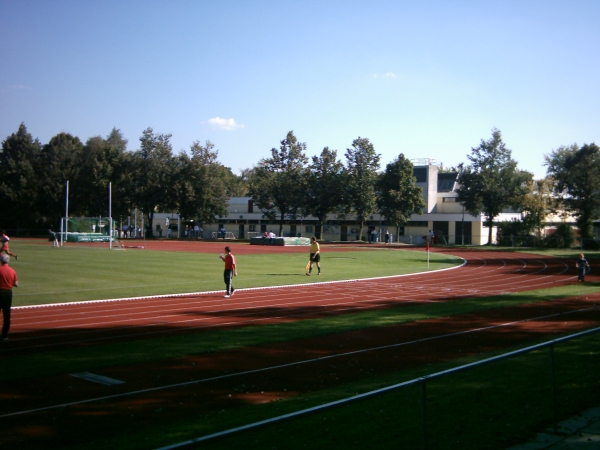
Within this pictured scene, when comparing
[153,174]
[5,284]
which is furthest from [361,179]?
[5,284]

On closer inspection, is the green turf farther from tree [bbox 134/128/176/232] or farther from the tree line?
tree [bbox 134/128/176/232]

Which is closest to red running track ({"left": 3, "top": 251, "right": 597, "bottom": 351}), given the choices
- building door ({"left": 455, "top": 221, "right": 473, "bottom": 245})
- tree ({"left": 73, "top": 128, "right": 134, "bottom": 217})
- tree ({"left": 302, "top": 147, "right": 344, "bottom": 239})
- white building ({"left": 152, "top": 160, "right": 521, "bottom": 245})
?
building door ({"left": 455, "top": 221, "right": 473, "bottom": 245})

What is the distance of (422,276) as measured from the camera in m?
32.7

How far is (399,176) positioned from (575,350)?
72914 millimetres

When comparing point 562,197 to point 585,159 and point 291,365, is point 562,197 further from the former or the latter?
point 291,365

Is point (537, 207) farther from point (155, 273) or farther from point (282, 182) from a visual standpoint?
point (155, 273)

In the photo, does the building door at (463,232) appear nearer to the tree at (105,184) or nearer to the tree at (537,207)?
the tree at (537,207)

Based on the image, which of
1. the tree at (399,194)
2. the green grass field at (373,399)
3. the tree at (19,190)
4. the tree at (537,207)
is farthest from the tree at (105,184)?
the green grass field at (373,399)

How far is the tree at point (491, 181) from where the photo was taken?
70125mm

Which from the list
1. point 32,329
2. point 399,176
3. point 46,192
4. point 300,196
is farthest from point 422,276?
point 46,192

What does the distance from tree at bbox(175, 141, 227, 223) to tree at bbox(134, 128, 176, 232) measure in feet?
5.35

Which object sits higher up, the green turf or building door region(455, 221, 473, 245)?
building door region(455, 221, 473, 245)

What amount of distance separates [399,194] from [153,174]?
38.6 metres

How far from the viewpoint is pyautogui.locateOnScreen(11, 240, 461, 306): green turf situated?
23703 mm
